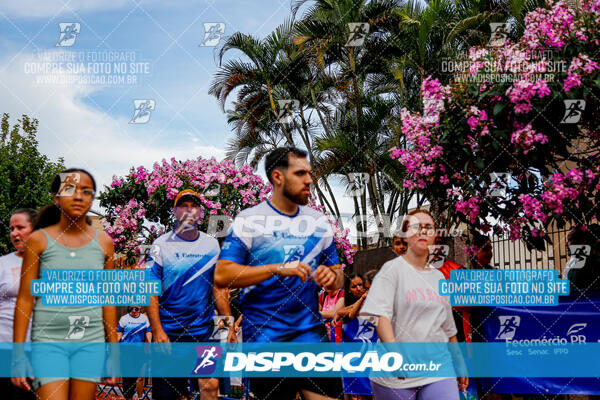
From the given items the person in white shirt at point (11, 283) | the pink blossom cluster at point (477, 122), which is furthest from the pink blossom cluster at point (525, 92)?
the person in white shirt at point (11, 283)

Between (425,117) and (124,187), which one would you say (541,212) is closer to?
(425,117)

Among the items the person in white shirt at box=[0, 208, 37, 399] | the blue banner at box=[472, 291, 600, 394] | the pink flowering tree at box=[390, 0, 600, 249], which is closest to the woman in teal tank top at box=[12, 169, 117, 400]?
the person in white shirt at box=[0, 208, 37, 399]

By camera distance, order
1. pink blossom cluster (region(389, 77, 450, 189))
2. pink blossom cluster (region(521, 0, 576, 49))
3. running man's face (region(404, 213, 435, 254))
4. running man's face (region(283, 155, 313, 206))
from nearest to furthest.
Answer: running man's face (region(283, 155, 313, 206)), running man's face (region(404, 213, 435, 254)), pink blossom cluster (region(521, 0, 576, 49)), pink blossom cluster (region(389, 77, 450, 189))

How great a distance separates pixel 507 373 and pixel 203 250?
3.47m

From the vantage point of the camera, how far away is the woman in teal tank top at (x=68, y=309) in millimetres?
3701

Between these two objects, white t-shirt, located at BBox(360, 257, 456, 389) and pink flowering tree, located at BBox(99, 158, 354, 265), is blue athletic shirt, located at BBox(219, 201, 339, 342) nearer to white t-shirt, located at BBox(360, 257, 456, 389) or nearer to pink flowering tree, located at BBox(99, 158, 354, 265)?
white t-shirt, located at BBox(360, 257, 456, 389)

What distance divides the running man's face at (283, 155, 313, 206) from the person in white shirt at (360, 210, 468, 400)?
87cm

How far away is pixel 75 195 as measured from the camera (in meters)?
4.01

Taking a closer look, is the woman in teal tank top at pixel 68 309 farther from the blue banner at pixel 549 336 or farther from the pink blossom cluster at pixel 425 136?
the blue banner at pixel 549 336

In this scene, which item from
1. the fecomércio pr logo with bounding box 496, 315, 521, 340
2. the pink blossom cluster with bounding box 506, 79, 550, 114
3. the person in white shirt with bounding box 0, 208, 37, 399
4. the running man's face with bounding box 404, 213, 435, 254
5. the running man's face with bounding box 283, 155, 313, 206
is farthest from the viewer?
the fecomércio pr logo with bounding box 496, 315, 521, 340

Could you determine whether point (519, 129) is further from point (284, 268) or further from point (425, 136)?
point (284, 268)

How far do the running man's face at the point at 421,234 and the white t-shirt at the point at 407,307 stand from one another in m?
A: 0.21

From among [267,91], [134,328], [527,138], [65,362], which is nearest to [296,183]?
[65,362]

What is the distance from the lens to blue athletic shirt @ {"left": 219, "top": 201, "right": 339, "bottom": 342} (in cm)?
364
